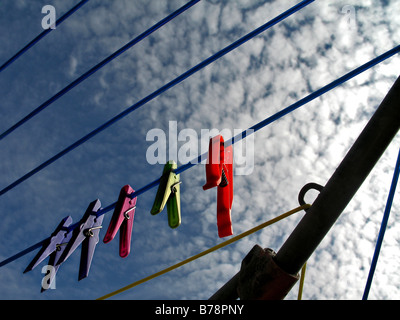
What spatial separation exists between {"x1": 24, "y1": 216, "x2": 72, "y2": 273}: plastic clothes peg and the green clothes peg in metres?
1.18

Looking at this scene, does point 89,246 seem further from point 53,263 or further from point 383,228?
point 383,228

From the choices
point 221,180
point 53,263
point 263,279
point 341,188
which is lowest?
point 263,279

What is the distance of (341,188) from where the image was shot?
115cm

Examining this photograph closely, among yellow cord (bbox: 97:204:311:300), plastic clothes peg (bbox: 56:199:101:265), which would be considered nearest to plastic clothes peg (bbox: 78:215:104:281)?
plastic clothes peg (bbox: 56:199:101:265)

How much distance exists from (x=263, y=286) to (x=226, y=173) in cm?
171

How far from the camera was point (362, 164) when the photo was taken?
3.83 ft

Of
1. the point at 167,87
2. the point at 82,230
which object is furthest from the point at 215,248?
the point at 82,230

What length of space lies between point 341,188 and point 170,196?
2065 millimetres

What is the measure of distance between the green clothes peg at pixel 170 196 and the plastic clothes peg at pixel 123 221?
0.39 metres

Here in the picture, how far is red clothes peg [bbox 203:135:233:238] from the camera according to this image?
100 inches

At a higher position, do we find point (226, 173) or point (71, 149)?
point (71, 149)

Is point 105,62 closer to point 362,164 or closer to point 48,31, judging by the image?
point 48,31

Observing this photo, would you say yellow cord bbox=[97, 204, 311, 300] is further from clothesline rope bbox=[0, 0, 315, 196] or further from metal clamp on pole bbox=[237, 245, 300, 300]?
clothesline rope bbox=[0, 0, 315, 196]
